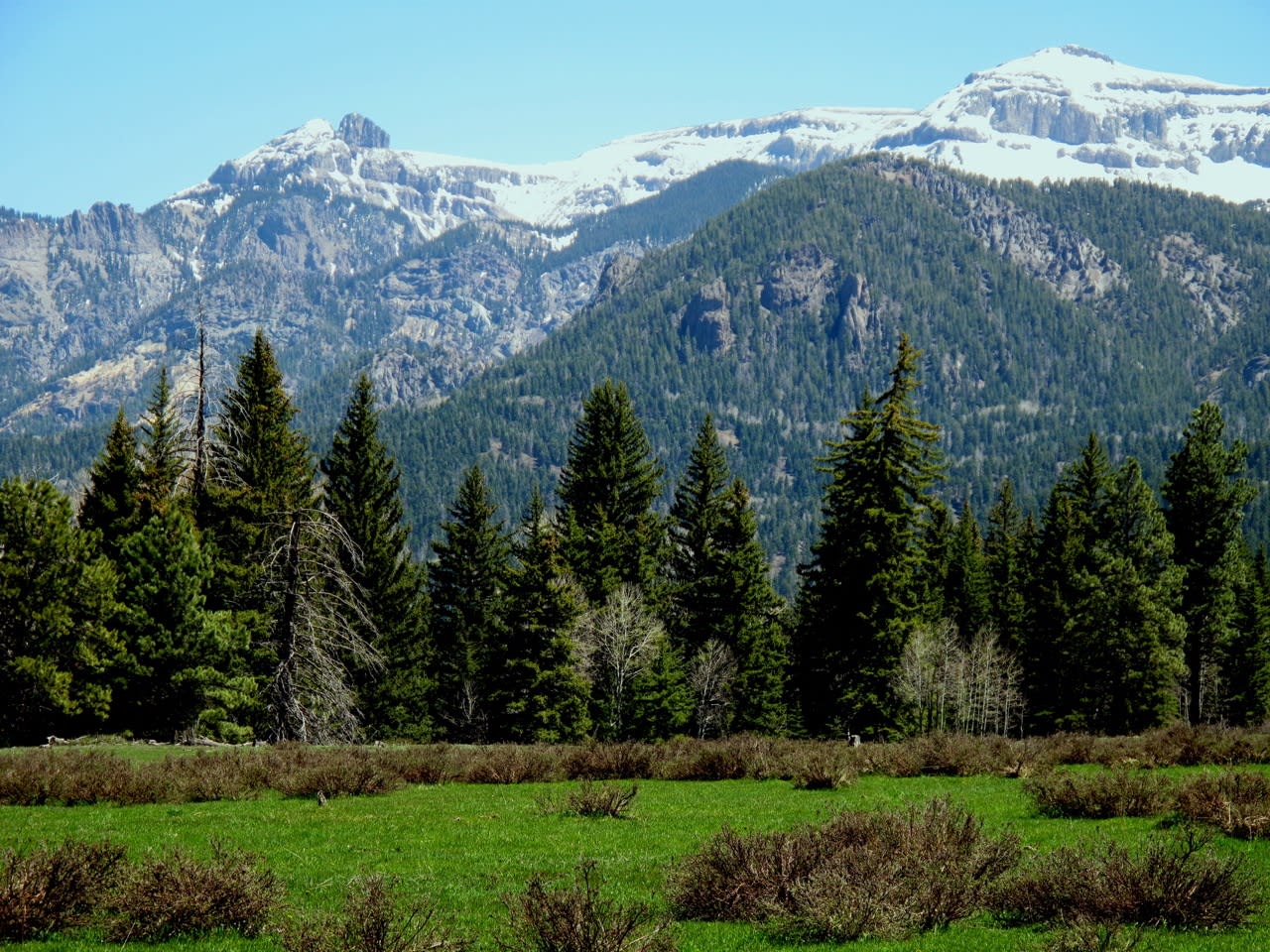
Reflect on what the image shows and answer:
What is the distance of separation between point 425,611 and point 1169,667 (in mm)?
38227

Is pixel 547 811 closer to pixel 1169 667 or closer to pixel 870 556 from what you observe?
pixel 870 556

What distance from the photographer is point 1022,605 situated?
66.0 metres

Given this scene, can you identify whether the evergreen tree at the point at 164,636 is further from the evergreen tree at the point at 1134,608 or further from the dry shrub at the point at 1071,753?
the evergreen tree at the point at 1134,608

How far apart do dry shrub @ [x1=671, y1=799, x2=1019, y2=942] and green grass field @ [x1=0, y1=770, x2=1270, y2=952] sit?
331 mm

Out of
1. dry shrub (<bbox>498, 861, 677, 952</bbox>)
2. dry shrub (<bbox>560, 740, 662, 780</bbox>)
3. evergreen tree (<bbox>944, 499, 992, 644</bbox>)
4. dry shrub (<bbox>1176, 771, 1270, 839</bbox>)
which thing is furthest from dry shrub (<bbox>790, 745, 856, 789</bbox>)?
evergreen tree (<bbox>944, 499, 992, 644</bbox>)

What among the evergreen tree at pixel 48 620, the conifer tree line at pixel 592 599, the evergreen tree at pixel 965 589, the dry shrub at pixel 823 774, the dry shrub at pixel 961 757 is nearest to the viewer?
the dry shrub at pixel 823 774

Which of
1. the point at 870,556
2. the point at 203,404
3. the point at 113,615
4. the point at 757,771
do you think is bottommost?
the point at 757,771

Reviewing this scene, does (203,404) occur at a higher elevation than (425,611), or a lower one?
higher

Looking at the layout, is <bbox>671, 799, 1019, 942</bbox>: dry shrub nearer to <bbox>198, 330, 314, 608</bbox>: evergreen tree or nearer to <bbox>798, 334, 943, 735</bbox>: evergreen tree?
<bbox>798, 334, 943, 735</bbox>: evergreen tree

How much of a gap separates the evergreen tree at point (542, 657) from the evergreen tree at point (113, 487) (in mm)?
15938

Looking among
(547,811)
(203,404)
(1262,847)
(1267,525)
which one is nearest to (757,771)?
(547,811)

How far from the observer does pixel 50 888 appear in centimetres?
1259

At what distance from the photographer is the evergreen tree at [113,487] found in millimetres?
44000

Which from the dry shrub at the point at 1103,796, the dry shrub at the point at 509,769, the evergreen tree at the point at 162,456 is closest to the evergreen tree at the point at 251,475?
the evergreen tree at the point at 162,456
